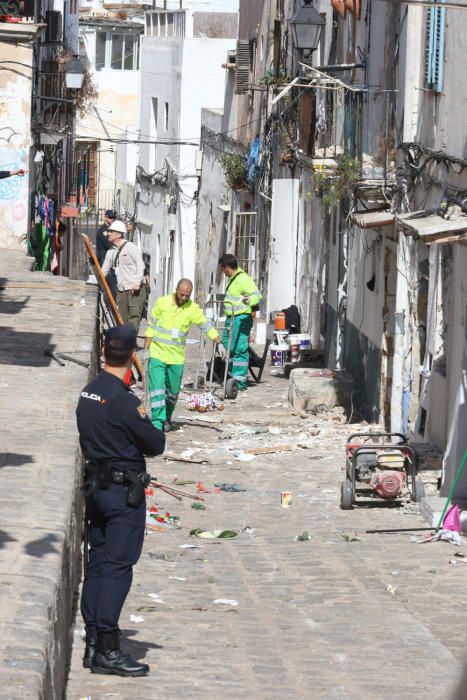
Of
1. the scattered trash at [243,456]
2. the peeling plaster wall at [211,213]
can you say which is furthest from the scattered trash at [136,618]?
the peeling plaster wall at [211,213]

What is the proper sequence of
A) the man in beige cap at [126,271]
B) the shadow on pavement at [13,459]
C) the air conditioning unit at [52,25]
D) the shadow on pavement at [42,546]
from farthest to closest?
the air conditioning unit at [52,25], the man in beige cap at [126,271], the shadow on pavement at [13,459], the shadow on pavement at [42,546]

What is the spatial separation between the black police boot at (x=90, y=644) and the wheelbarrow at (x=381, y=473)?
200 inches

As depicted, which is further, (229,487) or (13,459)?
(229,487)

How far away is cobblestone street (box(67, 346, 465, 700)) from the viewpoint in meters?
6.80

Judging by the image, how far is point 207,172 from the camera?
3394 centimetres

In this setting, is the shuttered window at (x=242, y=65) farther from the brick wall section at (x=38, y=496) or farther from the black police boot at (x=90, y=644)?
the black police boot at (x=90, y=644)

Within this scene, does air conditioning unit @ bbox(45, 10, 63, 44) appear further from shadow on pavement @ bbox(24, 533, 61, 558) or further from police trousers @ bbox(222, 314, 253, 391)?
shadow on pavement @ bbox(24, 533, 61, 558)

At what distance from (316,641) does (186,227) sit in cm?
2796

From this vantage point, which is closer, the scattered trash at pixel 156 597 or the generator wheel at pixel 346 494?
the scattered trash at pixel 156 597

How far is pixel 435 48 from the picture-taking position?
12625mm

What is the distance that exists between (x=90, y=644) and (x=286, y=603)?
2337 millimetres

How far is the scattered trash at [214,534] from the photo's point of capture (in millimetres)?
10500

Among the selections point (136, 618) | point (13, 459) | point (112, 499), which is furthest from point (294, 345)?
point (112, 499)

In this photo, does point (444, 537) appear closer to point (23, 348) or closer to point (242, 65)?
point (23, 348)
